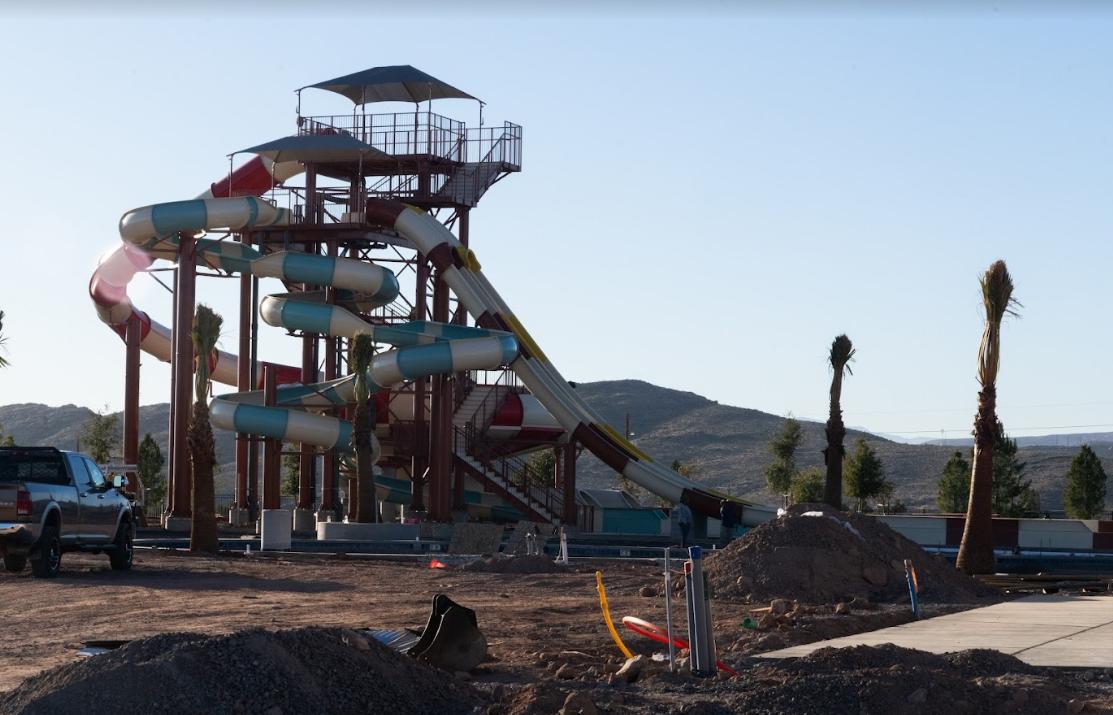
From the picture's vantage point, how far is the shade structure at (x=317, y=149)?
4600cm

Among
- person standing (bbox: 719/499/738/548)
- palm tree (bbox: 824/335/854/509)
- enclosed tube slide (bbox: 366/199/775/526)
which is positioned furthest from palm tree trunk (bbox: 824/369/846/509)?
enclosed tube slide (bbox: 366/199/775/526)

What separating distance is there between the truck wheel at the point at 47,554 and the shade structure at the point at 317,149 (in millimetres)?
23813

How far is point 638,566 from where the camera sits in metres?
29.9

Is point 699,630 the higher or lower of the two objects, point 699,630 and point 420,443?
the lower

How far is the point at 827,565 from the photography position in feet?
73.5

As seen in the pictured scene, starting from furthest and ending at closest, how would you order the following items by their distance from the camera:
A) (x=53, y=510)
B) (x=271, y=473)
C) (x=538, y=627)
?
(x=271, y=473)
(x=53, y=510)
(x=538, y=627)

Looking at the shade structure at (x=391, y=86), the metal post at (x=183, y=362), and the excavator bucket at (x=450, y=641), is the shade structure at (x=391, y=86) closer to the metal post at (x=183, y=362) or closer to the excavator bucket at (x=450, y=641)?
the metal post at (x=183, y=362)

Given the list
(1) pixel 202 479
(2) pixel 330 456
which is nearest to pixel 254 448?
(2) pixel 330 456

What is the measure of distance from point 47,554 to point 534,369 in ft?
86.8

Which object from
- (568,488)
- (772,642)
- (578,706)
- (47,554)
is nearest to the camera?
(578,706)

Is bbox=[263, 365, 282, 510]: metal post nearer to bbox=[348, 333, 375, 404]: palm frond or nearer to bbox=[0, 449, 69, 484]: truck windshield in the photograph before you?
bbox=[348, 333, 375, 404]: palm frond

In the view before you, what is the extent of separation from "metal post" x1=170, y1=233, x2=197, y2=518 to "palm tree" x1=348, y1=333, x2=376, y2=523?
535 cm

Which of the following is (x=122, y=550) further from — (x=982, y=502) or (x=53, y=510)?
(x=982, y=502)

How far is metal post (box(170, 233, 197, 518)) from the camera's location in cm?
4488
